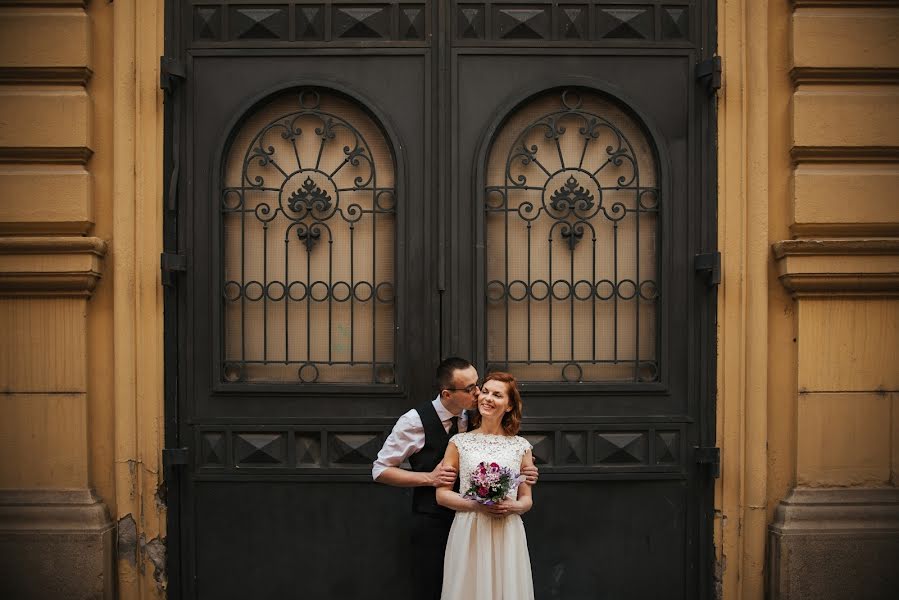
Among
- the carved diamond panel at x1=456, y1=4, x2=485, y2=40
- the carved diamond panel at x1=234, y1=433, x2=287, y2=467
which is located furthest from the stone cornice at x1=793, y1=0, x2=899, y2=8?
the carved diamond panel at x1=234, y1=433, x2=287, y2=467

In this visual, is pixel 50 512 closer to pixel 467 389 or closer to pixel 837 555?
pixel 467 389

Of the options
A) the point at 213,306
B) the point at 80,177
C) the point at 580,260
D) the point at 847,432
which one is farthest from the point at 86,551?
the point at 847,432

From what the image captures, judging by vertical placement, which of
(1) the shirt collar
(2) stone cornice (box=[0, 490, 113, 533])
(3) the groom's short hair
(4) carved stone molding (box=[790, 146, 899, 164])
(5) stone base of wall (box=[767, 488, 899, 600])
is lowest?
(5) stone base of wall (box=[767, 488, 899, 600])

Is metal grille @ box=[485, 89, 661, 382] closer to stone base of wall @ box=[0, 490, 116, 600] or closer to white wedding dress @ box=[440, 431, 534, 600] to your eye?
white wedding dress @ box=[440, 431, 534, 600]

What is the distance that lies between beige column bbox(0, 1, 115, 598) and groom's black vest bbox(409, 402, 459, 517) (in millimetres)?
2000

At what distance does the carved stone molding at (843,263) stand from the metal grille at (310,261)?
242 cm

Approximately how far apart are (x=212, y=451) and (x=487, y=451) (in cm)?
196

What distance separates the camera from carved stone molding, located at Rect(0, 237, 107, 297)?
4691 millimetres

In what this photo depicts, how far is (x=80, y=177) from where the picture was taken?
4793mm

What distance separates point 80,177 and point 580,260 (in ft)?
10.1

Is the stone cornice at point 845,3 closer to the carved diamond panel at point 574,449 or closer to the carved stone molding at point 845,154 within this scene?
the carved stone molding at point 845,154

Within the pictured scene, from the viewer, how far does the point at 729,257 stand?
16.0 feet

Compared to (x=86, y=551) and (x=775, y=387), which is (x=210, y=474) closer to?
(x=86, y=551)

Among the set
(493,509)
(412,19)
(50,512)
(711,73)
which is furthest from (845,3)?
(50,512)
